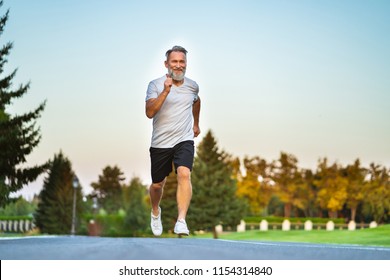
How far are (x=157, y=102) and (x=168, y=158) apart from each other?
3.07 ft

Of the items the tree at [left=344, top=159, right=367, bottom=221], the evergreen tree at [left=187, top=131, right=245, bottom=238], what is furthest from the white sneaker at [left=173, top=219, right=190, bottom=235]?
the tree at [left=344, top=159, right=367, bottom=221]

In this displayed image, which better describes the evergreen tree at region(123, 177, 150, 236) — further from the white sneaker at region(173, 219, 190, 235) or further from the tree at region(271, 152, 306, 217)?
the white sneaker at region(173, 219, 190, 235)

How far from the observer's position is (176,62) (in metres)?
7.62

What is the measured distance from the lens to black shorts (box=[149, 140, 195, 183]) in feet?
25.6

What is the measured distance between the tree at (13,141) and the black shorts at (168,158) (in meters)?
14.4

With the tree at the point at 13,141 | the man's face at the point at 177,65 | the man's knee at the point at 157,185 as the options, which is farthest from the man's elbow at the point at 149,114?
the tree at the point at 13,141

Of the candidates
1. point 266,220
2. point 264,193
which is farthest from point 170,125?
point 264,193

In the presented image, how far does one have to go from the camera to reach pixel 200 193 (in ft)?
155

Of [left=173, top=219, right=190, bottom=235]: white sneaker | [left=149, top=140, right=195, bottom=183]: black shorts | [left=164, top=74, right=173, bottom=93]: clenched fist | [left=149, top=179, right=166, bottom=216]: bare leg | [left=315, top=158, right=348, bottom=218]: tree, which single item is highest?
[left=315, top=158, right=348, bottom=218]: tree

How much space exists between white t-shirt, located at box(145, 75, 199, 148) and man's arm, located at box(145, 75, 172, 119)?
0.16 m

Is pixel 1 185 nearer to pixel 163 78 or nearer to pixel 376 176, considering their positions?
pixel 163 78

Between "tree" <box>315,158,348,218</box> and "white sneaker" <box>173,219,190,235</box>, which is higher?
"tree" <box>315,158,348,218</box>

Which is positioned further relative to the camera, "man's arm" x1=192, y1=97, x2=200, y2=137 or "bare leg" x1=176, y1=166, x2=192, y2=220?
"man's arm" x1=192, y1=97, x2=200, y2=137
